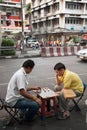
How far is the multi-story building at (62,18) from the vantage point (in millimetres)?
53219

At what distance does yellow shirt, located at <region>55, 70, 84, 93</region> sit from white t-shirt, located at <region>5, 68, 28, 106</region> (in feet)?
3.27

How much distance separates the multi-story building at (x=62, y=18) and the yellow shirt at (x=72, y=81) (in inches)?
1866

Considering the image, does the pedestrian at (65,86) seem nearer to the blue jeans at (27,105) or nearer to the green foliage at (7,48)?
the blue jeans at (27,105)

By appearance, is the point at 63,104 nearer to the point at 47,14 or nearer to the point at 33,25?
the point at 47,14

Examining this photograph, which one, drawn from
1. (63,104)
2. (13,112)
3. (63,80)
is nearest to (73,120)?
(63,104)

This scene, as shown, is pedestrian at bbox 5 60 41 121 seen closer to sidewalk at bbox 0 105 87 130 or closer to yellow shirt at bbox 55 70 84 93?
sidewalk at bbox 0 105 87 130

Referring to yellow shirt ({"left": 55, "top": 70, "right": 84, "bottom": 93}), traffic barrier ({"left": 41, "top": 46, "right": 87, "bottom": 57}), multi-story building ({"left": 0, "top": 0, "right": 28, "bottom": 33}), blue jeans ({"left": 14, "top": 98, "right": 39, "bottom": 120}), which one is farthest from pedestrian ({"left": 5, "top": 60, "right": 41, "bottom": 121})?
multi-story building ({"left": 0, "top": 0, "right": 28, "bottom": 33})

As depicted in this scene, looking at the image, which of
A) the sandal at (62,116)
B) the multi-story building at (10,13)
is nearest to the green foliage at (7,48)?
the sandal at (62,116)

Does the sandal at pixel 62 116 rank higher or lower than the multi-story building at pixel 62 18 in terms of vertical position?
lower

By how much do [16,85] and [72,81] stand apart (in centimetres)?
135

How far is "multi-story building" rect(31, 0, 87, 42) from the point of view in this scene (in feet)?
175

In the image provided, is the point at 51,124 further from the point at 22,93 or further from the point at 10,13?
the point at 10,13

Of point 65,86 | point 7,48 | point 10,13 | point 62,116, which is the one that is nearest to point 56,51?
point 7,48

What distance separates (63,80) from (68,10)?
163 ft
